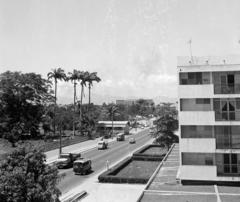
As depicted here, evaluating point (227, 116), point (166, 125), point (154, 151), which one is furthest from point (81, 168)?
point (154, 151)

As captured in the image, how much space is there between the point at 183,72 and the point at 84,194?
14834mm

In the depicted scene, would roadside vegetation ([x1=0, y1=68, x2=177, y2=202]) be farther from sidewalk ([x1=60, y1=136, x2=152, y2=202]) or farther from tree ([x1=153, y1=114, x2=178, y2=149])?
sidewalk ([x1=60, y1=136, x2=152, y2=202])

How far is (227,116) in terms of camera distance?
28562mm

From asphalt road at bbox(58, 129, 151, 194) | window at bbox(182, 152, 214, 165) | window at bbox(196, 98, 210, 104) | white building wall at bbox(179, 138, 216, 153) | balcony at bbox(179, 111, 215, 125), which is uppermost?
window at bbox(196, 98, 210, 104)

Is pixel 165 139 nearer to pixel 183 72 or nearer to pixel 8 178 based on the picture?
pixel 183 72

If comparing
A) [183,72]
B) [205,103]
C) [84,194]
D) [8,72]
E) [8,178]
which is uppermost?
[8,72]

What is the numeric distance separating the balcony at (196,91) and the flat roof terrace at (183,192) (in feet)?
28.0

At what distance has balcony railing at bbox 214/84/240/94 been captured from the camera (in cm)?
2838

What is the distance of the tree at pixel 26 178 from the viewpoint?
16.2m

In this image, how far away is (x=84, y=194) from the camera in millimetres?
28531

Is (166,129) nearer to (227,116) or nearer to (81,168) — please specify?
(81,168)

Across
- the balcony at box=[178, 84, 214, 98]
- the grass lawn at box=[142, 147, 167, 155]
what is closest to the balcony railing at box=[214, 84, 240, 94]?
the balcony at box=[178, 84, 214, 98]

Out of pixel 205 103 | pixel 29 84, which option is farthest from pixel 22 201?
pixel 29 84

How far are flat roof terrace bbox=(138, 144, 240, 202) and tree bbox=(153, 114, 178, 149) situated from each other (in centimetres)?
1718
